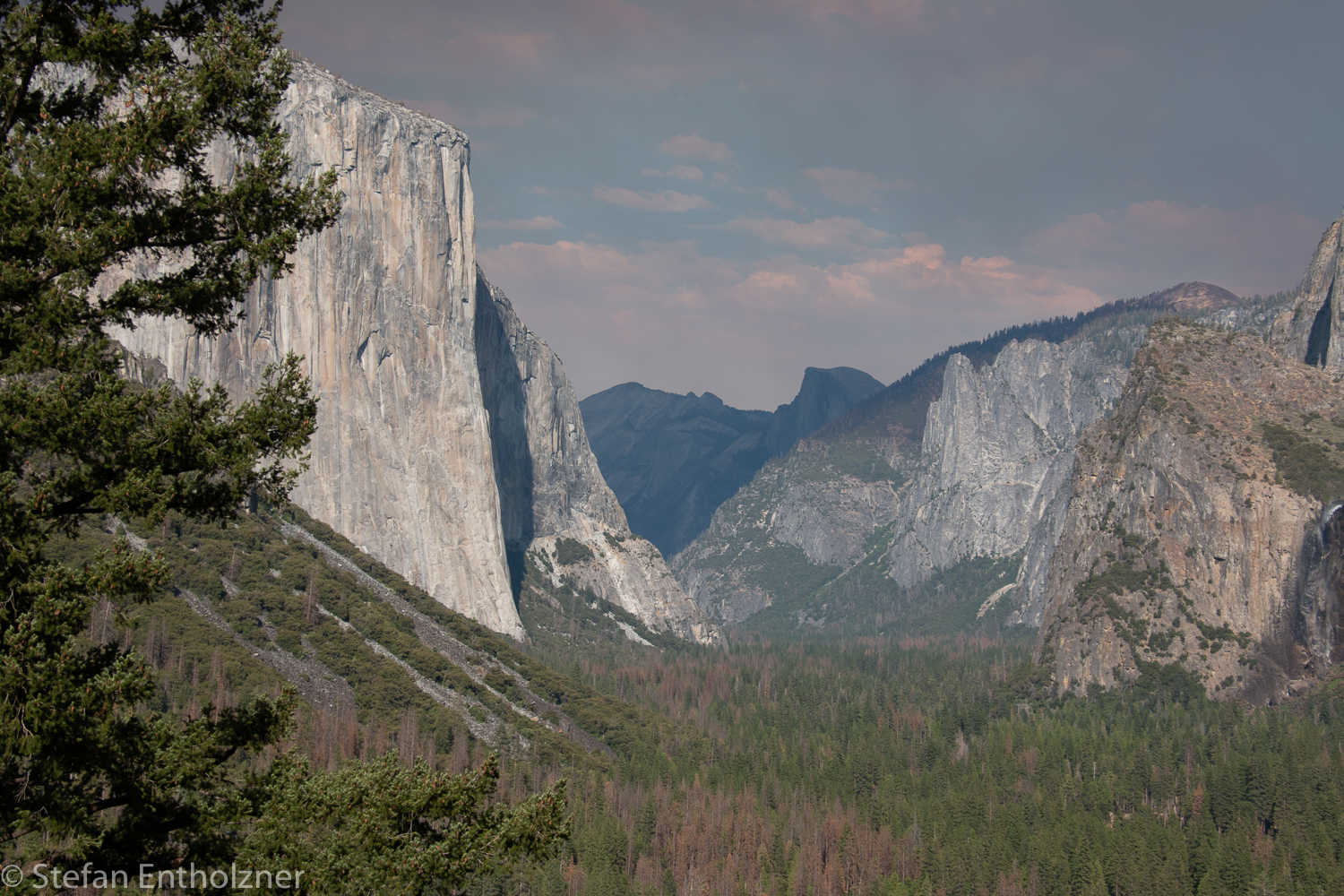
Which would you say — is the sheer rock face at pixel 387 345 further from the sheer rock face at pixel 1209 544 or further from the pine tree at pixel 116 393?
the pine tree at pixel 116 393

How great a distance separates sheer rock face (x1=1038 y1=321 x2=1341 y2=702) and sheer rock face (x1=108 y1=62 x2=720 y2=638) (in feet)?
350

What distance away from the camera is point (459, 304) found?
176125 millimetres

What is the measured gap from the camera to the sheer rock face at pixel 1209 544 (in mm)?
158125

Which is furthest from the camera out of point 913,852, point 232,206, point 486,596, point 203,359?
point 486,596

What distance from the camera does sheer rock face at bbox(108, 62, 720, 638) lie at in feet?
498

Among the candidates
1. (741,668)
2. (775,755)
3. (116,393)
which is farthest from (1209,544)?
(116,393)

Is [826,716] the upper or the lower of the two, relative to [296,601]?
lower

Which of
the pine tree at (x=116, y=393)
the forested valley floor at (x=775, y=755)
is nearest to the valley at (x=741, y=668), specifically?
the forested valley floor at (x=775, y=755)

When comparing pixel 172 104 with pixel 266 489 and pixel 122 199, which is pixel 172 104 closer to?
pixel 122 199

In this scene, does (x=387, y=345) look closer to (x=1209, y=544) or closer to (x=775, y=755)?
(x=775, y=755)

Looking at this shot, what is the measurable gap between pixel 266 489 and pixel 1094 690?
173 m

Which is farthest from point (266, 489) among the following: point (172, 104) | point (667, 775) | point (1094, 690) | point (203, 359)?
point (1094, 690)

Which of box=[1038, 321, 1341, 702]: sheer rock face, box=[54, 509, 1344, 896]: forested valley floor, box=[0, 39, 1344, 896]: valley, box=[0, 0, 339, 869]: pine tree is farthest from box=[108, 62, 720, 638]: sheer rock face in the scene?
box=[0, 0, 339, 869]: pine tree

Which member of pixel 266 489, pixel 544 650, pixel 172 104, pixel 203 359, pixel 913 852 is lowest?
pixel 913 852
